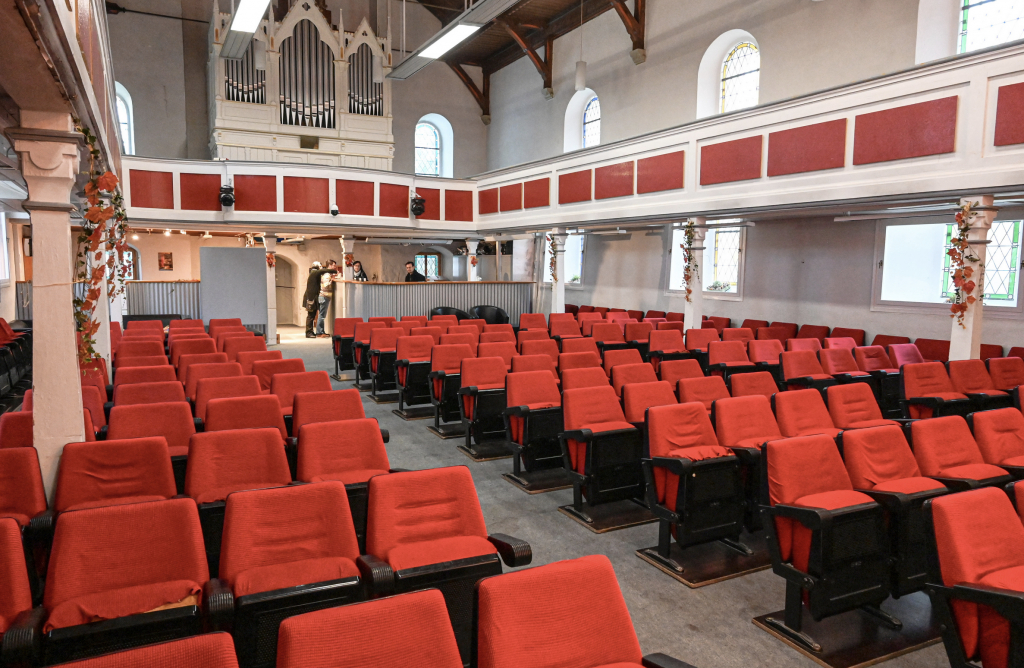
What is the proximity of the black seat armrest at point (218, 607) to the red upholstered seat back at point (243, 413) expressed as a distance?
2177mm

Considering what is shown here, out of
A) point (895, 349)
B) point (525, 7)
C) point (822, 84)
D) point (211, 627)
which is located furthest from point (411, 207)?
point (211, 627)

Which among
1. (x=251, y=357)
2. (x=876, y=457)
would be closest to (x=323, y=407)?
(x=251, y=357)

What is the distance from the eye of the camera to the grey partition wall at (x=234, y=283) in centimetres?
1402

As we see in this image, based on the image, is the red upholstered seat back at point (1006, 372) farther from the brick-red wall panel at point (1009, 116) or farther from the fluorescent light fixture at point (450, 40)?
the fluorescent light fixture at point (450, 40)

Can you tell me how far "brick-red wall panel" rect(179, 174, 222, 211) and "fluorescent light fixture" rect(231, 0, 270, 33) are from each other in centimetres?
337

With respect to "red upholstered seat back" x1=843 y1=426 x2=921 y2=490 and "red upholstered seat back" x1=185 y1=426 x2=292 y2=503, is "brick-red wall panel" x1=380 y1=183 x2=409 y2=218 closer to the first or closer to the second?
"red upholstered seat back" x1=185 y1=426 x2=292 y2=503

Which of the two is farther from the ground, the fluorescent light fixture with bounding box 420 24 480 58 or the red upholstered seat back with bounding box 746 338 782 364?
the fluorescent light fixture with bounding box 420 24 480 58

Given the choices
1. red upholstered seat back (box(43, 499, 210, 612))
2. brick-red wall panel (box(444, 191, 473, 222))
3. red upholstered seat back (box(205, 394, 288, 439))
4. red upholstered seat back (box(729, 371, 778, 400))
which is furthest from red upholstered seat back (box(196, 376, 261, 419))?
brick-red wall panel (box(444, 191, 473, 222))

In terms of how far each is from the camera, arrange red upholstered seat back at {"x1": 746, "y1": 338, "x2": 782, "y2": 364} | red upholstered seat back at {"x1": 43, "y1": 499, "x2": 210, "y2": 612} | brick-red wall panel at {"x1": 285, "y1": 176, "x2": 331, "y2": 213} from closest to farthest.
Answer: red upholstered seat back at {"x1": 43, "y1": 499, "x2": 210, "y2": 612}, red upholstered seat back at {"x1": 746, "y1": 338, "x2": 782, "y2": 364}, brick-red wall panel at {"x1": 285, "y1": 176, "x2": 331, "y2": 213}

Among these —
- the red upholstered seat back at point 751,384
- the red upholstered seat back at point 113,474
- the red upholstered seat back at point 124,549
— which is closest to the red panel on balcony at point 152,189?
the red upholstered seat back at point 113,474

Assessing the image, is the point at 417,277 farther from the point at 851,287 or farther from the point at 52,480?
the point at 52,480

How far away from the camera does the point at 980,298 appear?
7.32 m

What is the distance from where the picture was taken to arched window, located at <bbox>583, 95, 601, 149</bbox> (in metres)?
16.9

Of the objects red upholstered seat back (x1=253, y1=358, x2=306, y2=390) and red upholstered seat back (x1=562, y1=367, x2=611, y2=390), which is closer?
red upholstered seat back (x1=562, y1=367, x2=611, y2=390)
